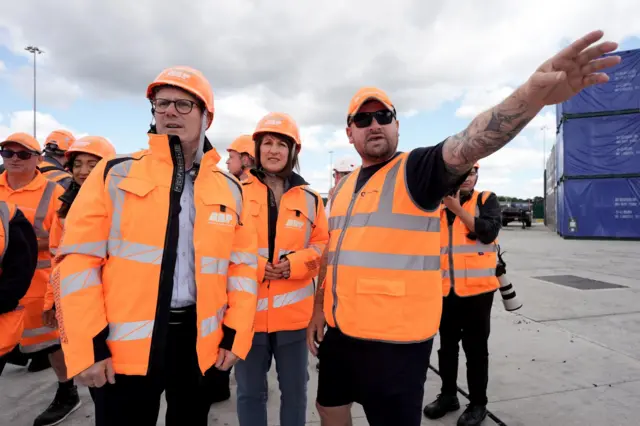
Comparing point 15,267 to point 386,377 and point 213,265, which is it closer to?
point 213,265

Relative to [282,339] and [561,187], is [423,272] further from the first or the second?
[561,187]

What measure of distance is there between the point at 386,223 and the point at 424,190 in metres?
0.25

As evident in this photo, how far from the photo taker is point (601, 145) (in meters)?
18.2

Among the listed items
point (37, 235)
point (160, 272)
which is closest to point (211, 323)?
point (160, 272)

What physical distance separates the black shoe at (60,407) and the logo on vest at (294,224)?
94.0 inches

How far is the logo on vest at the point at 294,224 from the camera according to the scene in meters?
2.66

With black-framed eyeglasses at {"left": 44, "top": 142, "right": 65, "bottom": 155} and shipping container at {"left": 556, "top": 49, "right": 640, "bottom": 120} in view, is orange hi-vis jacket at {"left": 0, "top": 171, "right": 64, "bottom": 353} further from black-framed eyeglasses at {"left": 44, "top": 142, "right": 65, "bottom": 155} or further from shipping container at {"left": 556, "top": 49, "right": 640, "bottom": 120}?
shipping container at {"left": 556, "top": 49, "right": 640, "bottom": 120}

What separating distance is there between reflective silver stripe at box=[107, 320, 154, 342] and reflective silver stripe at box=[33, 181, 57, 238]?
223 cm

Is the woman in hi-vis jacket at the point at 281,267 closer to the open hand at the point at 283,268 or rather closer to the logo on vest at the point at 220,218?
the open hand at the point at 283,268

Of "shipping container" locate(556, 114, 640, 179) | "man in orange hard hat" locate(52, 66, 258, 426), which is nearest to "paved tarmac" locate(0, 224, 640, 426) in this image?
"man in orange hard hat" locate(52, 66, 258, 426)

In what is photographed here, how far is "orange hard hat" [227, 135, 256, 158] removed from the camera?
4.33m

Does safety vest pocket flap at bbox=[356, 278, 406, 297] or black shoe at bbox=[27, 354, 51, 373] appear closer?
safety vest pocket flap at bbox=[356, 278, 406, 297]

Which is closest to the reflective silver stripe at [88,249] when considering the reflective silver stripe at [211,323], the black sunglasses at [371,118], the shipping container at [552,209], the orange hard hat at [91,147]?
the reflective silver stripe at [211,323]

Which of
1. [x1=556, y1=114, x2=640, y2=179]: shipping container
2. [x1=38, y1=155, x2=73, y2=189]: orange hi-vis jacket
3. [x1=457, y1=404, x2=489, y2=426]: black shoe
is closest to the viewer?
[x1=457, y1=404, x2=489, y2=426]: black shoe
